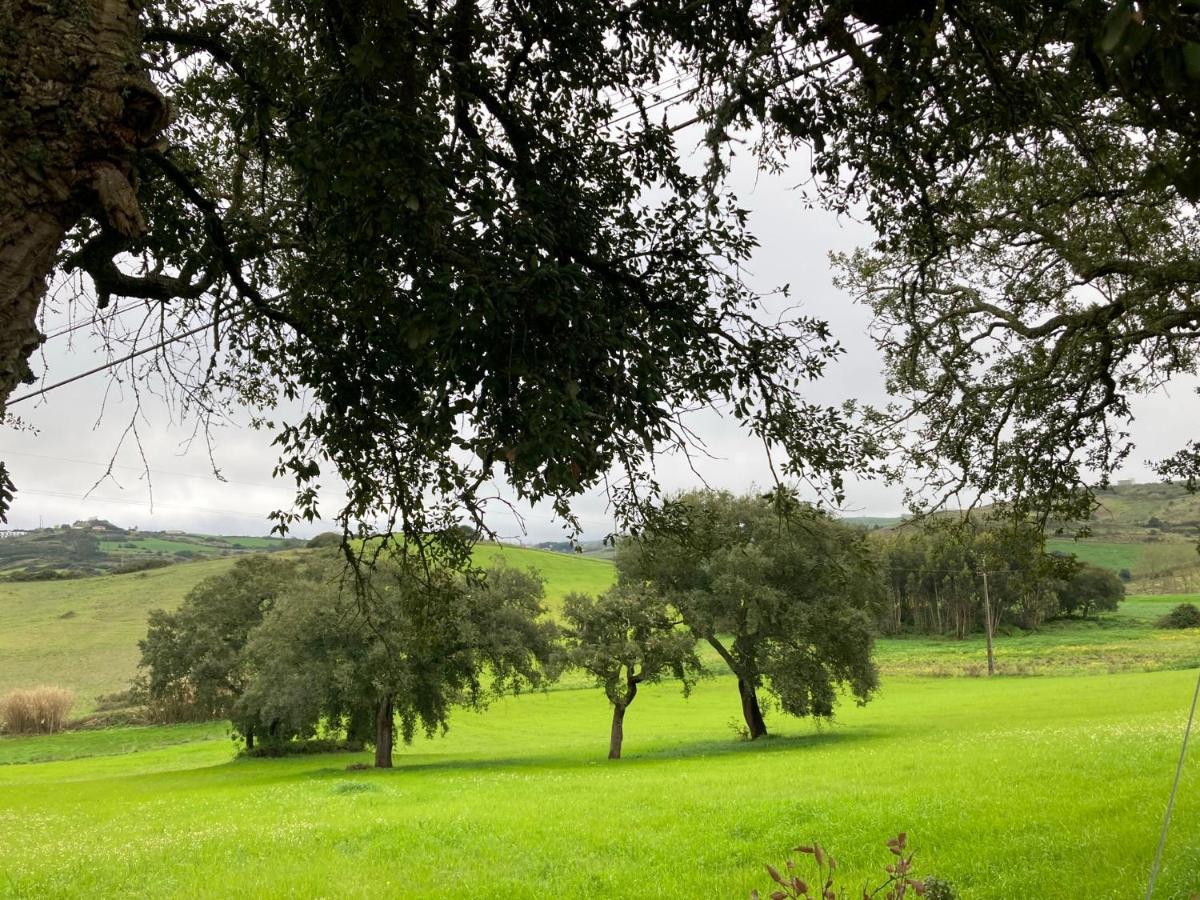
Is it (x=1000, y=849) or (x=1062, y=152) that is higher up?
(x=1062, y=152)

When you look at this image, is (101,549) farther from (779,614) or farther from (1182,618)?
(1182,618)

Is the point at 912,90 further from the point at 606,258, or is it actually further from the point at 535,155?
the point at 535,155

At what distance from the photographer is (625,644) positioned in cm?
3228

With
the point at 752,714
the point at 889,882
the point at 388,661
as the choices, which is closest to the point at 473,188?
the point at 889,882

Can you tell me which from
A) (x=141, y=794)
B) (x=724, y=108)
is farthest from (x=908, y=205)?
(x=141, y=794)

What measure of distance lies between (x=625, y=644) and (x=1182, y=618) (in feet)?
247

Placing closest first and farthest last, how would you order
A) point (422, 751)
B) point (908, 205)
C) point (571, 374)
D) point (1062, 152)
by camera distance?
point (571, 374), point (908, 205), point (1062, 152), point (422, 751)

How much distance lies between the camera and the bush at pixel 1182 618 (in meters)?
79.6

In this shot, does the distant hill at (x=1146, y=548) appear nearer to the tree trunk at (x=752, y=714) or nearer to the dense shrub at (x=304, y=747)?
the tree trunk at (x=752, y=714)

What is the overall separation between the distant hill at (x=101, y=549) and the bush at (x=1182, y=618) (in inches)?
3947

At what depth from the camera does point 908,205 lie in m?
7.03

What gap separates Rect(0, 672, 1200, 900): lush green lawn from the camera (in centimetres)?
866

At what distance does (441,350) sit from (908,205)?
4464 mm

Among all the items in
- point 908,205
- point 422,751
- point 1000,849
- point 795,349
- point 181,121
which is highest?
point 181,121
